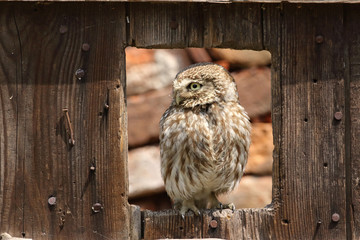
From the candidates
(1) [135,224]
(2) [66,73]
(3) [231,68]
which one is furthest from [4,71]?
(3) [231,68]

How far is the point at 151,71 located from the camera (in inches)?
323

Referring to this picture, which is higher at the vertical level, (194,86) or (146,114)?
(146,114)

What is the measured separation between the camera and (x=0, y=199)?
18.3ft

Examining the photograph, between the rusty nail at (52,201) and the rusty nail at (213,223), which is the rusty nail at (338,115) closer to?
the rusty nail at (213,223)

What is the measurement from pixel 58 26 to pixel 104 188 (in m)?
1.19

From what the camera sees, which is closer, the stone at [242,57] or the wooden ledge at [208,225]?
the wooden ledge at [208,225]

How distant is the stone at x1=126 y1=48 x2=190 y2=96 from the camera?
8180mm

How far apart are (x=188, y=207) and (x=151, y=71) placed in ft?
8.43

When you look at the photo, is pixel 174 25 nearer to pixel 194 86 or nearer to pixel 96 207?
pixel 194 86

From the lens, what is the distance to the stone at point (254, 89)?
26.8 feet

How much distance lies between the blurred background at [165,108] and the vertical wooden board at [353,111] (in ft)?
8.21

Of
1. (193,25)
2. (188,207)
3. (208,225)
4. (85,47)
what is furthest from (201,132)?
(85,47)

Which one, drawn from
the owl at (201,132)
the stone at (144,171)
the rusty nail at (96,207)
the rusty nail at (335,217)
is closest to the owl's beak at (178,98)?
the owl at (201,132)

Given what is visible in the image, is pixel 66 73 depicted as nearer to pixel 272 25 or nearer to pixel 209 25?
pixel 209 25
